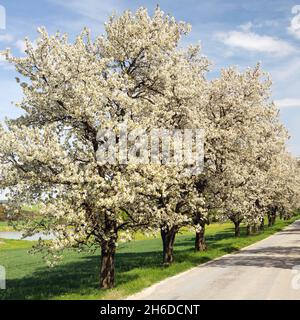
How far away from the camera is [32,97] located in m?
22.6

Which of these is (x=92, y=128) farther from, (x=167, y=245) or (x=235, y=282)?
(x=167, y=245)

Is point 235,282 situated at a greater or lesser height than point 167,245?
lesser

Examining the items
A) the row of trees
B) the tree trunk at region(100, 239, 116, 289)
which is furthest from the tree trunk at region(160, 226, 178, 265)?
the tree trunk at region(100, 239, 116, 289)

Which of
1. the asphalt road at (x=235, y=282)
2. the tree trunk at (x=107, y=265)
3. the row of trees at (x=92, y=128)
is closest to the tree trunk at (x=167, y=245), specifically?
the asphalt road at (x=235, y=282)

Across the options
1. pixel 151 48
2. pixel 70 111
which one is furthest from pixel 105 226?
pixel 151 48

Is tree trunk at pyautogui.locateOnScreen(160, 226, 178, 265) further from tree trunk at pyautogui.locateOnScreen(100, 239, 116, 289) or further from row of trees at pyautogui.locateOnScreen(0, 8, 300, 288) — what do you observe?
tree trunk at pyautogui.locateOnScreen(100, 239, 116, 289)

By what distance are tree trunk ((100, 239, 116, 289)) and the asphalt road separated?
218 centimetres

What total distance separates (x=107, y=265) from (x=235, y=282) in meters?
7.24

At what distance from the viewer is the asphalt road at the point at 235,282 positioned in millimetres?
21297

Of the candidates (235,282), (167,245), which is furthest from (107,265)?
(167,245)

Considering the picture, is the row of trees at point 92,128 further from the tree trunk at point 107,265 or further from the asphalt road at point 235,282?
Result: the asphalt road at point 235,282

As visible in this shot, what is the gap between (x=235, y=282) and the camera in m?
24.9

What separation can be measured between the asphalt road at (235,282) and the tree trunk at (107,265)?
7.15 feet
